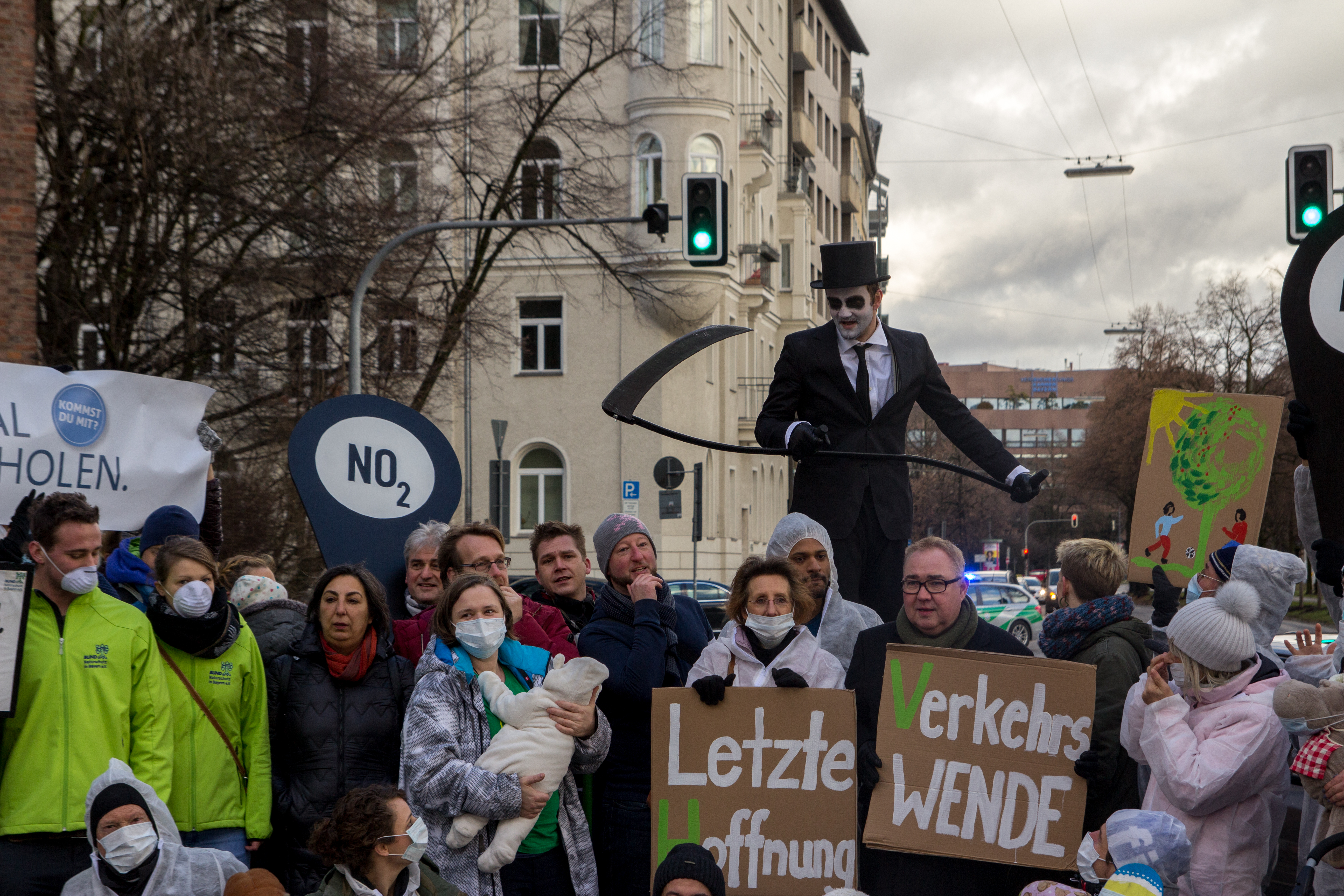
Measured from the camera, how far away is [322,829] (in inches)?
178

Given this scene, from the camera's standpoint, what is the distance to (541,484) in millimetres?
37562

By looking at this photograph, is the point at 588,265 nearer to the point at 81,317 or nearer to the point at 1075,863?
the point at 81,317

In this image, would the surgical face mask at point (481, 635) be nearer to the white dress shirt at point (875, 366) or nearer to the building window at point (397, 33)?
the white dress shirt at point (875, 366)

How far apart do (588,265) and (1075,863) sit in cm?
3106

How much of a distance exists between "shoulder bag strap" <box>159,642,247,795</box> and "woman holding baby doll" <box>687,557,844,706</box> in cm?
174

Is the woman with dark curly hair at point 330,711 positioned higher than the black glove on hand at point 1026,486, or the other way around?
the black glove on hand at point 1026,486

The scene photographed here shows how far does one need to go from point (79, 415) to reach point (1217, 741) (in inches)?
231

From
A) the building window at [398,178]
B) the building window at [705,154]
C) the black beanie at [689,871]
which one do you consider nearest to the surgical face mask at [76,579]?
the black beanie at [689,871]

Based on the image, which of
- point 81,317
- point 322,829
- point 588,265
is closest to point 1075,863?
point 322,829

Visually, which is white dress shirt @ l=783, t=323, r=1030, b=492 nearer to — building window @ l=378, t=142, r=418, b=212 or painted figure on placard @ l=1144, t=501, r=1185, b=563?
painted figure on placard @ l=1144, t=501, r=1185, b=563

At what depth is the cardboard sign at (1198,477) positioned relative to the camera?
6816 millimetres

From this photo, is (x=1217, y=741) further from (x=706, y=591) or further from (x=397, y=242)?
(x=706, y=591)

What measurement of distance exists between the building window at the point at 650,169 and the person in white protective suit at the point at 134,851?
1293 inches

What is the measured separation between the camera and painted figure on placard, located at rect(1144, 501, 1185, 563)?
22.7ft
